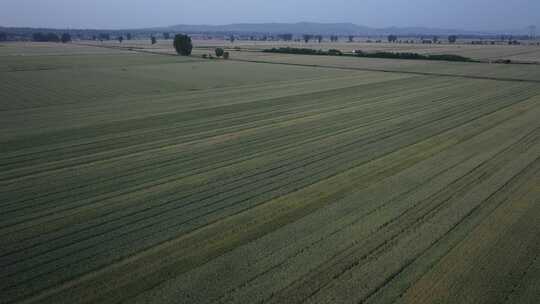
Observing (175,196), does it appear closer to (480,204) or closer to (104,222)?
(104,222)

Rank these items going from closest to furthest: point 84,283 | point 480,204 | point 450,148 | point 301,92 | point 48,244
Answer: point 84,283 → point 48,244 → point 480,204 → point 450,148 → point 301,92

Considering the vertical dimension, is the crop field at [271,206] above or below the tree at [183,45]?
below

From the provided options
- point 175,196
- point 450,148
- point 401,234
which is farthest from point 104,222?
point 450,148

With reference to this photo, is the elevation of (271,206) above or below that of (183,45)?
below

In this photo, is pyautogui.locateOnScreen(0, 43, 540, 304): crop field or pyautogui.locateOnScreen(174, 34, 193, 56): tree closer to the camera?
pyautogui.locateOnScreen(0, 43, 540, 304): crop field

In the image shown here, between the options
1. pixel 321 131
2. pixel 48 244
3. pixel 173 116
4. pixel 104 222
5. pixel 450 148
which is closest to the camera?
pixel 48 244

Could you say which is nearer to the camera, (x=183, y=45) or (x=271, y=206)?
(x=271, y=206)

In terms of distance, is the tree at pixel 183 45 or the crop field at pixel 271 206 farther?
the tree at pixel 183 45

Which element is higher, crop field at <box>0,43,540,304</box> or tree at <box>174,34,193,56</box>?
tree at <box>174,34,193,56</box>
